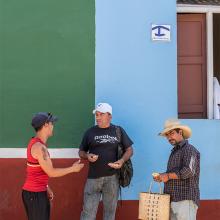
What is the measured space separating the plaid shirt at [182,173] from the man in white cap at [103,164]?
3.04 feet

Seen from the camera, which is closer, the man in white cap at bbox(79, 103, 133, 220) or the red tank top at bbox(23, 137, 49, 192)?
the red tank top at bbox(23, 137, 49, 192)

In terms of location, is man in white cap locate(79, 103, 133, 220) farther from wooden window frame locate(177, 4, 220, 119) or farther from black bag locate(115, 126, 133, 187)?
wooden window frame locate(177, 4, 220, 119)

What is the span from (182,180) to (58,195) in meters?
1.99

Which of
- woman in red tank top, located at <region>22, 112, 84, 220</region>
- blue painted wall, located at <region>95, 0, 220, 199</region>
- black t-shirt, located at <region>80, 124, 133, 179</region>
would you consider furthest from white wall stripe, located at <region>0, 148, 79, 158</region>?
woman in red tank top, located at <region>22, 112, 84, 220</region>

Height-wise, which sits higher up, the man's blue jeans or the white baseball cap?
the white baseball cap

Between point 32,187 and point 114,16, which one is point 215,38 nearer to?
point 114,16

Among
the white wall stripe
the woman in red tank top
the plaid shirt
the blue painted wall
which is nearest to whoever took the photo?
the woman in red tank top

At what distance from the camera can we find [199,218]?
6414mm

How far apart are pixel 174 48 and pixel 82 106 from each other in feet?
4.77

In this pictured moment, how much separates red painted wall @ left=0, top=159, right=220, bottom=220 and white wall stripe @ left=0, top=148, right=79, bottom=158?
0.06 meters

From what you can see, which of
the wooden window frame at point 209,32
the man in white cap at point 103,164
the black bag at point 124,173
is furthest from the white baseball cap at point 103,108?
the wooden window frame at point 209,32

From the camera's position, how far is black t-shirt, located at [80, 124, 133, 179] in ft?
19.0

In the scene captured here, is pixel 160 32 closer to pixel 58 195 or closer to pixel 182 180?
pixel 182 180

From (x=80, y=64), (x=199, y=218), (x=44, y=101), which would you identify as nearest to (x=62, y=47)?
(x=80, y=64)
